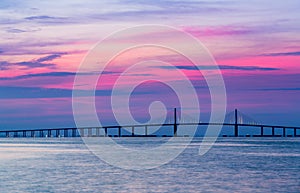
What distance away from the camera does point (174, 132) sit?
7574 inches

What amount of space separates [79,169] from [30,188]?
48.0ft

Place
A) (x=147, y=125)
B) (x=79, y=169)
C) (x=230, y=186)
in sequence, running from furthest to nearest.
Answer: (x=147, y=125) < (x=79, y=169) < (x=230, y=186)

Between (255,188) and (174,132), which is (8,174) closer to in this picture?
(255,188)

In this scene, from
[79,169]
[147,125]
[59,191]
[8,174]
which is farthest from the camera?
[147,125]

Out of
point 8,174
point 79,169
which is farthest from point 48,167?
point 8,174

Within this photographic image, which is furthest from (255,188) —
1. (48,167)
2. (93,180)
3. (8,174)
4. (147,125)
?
(147,125)

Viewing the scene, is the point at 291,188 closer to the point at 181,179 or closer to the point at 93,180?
the point at 181,179

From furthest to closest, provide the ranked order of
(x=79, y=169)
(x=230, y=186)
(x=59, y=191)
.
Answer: (x=79, y=169), (x=230, y=186), (x=59, y=191)

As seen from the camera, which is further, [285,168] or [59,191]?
[285,168]

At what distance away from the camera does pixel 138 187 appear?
3794 cm

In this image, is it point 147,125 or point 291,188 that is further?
point 147,125

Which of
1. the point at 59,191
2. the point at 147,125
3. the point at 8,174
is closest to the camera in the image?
the point at 59,191

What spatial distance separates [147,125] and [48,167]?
13486cm

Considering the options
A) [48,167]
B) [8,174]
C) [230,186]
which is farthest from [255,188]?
[48,167]
